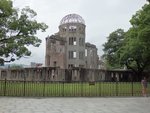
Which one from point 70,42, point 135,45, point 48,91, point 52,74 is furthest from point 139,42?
point 70,42

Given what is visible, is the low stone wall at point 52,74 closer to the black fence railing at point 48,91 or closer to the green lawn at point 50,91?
the green lawn at point 50,91

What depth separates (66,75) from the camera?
1928 inches

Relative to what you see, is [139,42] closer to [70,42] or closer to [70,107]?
[70,107]

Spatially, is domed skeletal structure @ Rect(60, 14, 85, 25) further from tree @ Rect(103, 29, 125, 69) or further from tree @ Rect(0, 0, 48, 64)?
tree @ Rect(0, 0, 48, 64)

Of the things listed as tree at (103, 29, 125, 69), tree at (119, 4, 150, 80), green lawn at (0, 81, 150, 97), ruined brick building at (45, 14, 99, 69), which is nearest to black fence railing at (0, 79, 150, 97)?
green lawn at (0, 81, 150, 97)

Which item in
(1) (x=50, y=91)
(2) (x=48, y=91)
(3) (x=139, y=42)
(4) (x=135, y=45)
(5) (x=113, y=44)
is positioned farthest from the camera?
(5) (x=113, y=44)

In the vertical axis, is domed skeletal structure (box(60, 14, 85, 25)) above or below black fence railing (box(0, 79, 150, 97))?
above

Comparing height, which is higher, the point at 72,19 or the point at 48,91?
the point at 72,19

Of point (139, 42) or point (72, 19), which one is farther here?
point (72, 19)

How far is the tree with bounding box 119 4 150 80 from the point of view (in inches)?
1244

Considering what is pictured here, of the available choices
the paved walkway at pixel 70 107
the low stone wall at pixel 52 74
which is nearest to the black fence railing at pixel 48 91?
the paved walkway at pixel 70 107

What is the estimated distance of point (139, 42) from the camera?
140 feet

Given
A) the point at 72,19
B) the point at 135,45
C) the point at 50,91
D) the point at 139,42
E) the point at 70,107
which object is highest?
the point at 72,19

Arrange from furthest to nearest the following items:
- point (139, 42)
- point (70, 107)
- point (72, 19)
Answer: point (72, 19) → point (139, 42) → point (70, 107)
